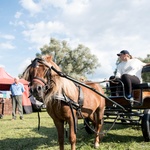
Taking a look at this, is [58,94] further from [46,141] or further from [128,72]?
[46,141]

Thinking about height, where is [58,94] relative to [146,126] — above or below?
above

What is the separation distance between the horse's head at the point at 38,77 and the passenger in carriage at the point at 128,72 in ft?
6.18

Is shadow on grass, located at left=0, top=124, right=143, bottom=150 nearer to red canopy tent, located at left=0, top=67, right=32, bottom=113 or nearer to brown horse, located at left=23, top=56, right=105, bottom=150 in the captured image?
brown horse, located at left=23, top=56, right=105, bottom=150

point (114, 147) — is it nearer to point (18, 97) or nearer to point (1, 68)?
point (18, 97)

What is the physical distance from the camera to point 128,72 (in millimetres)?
5121

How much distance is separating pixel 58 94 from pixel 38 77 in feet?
1.94

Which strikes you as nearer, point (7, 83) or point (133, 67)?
Result: point (133, 67)

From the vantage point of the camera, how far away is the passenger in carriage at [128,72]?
4844mm

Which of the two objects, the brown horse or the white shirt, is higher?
the white shirt

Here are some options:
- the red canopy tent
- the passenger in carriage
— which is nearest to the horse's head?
the passenger in carriage

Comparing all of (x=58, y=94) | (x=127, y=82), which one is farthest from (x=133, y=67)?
(x=58, y=94)

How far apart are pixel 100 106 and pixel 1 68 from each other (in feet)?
35.3

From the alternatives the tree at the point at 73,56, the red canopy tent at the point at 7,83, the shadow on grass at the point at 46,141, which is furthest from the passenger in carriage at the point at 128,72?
the tree at the point at 73,56

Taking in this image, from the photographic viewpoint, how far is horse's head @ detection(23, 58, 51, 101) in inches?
128
